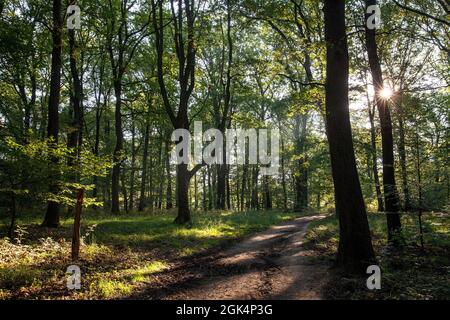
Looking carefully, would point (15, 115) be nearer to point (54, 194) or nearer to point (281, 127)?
point (54, 194)

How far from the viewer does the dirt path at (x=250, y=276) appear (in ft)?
22.4

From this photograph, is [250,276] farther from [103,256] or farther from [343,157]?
[103,256]

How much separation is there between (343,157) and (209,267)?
15.0 feet

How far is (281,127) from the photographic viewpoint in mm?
42000

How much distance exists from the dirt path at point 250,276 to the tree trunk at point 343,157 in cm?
87

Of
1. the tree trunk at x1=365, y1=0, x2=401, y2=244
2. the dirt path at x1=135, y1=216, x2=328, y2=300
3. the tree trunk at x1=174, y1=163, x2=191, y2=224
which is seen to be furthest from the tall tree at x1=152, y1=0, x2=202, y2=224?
the tree trunk at x1=365, y1=0, x2=401, y2=244

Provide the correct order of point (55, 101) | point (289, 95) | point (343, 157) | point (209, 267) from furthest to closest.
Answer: point (289, 95) < point (55, 101) < point (209, 267) < point (343, 157)

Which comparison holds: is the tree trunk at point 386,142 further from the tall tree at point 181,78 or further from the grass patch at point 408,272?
the tall tree at point 181,78

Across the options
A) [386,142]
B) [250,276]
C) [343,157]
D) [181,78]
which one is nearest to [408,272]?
[343,157]

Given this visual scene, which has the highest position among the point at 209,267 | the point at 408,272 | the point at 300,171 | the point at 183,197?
the point at 300,171

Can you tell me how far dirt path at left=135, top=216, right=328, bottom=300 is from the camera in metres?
6.83

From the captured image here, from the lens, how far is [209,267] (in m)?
9.34
